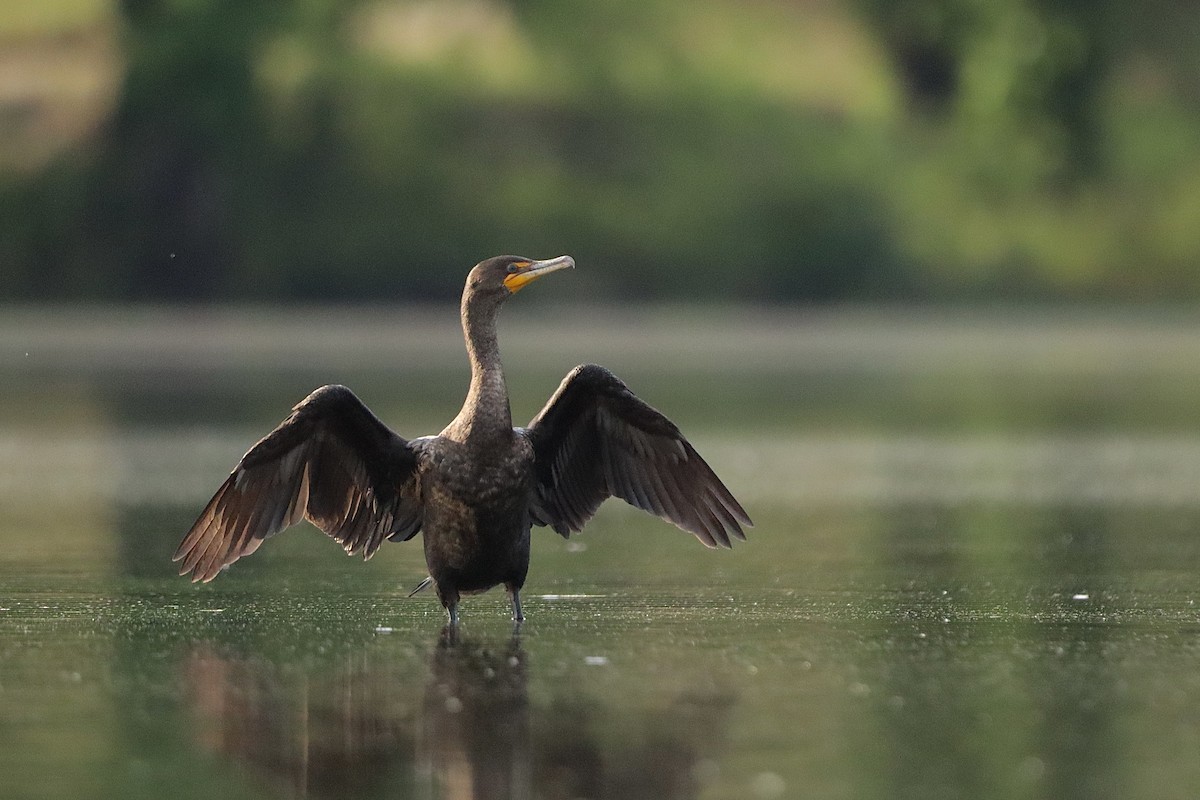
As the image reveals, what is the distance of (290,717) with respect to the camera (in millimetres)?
7805

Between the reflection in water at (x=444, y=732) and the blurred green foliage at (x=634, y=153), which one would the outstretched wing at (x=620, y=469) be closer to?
the reflection in water at (x=444, y=732)

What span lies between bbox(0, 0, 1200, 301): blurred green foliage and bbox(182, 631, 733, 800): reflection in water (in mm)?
37247

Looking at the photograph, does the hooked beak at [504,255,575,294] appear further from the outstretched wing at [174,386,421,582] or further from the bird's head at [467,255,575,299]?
the outstretched wing at [174,386,421,582]

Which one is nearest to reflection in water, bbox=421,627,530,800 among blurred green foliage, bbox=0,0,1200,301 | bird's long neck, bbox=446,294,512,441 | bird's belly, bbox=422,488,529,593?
bird's belly, bbox=422,488,529,593

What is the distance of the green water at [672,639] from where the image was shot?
6.97m

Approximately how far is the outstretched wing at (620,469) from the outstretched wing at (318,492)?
1.96ft

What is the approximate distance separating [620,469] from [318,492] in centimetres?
124

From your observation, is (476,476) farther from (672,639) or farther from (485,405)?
(672,639)

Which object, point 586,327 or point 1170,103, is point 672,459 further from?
point 1170,103

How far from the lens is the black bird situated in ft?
31.8

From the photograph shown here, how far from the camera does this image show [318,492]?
10.1m

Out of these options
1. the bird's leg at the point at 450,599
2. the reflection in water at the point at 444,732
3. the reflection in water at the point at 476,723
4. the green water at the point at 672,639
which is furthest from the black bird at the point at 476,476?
the reflection in water at the point at 444,732

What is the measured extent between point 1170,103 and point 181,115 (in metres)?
20.5

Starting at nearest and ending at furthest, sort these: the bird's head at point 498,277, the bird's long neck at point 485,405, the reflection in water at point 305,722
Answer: the reflection in water at point 305,722 < the bird's long neck at point 485,405 < the bird's head at point 498,277
